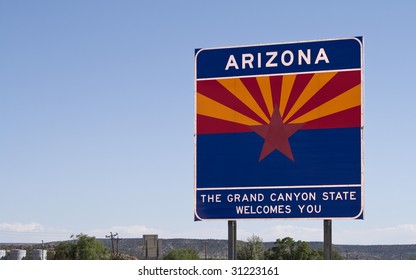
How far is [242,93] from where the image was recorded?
14.5 metres

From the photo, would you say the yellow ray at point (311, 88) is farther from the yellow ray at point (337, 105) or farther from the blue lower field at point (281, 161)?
the blue lower field at point (281, 161)

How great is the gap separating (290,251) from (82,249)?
21050 mm

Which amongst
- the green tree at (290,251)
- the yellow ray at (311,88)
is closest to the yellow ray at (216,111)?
the yellow ray at (311,88)

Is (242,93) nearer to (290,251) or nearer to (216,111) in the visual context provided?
(216,111)

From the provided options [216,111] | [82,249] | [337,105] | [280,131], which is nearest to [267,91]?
[280,131]

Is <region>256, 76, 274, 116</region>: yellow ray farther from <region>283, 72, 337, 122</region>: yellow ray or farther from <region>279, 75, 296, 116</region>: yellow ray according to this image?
<region>283, 72, 337, 122</region>: yellow ray

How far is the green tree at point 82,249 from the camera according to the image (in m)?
63.9

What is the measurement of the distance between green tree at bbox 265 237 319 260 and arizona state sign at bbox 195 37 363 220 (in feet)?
103
